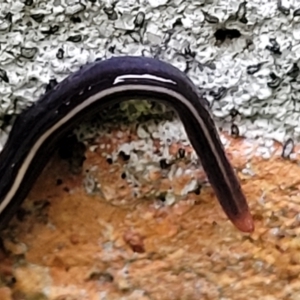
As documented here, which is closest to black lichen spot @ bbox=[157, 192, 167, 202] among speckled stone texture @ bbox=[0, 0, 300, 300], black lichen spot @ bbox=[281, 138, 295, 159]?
speckled stone texture @ bbox=[0, 0, 300, 300]

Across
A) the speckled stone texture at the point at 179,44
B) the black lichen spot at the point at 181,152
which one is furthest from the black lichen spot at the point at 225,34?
the black lichen spot at the point at 181,152

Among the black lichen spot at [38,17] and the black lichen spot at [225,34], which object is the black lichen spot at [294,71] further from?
the black lichen spot at [38,17]

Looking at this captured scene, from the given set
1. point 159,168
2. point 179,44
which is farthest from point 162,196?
point 179,44

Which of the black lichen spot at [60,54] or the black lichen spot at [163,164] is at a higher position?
the black lichen spot at [60,54]

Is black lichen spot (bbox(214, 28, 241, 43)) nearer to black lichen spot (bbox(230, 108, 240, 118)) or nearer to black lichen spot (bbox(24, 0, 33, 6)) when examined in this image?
black lichen spot (bbox(230, 108, 240, 118))

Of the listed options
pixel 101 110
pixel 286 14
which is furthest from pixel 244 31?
pixel 101 110

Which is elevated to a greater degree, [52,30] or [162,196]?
[52,30]

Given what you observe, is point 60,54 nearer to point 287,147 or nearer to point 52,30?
point 52,30

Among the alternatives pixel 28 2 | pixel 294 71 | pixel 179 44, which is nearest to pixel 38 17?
pixel 28 2
